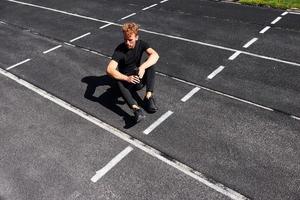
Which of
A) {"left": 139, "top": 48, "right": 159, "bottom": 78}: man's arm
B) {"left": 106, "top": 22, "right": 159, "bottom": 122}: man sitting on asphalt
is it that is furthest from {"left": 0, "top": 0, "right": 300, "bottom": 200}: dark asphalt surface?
{"left": 139, "top": 48, "right": 159, "bottom": 78}: man's arm

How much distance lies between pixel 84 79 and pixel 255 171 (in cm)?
593

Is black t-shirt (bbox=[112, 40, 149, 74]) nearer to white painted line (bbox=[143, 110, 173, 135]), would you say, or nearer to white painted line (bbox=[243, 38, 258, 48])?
white painted line (bbox=[143, 110, 173, 135])

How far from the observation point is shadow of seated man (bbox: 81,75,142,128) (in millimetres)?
8828

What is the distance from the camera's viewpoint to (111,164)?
7250 millimetres

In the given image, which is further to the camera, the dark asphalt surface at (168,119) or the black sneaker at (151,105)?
the black sneaker at (151,105)

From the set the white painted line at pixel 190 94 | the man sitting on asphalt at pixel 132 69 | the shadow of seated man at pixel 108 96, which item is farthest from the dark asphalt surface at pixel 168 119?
the man sitting on asphalt at pixel 132 69

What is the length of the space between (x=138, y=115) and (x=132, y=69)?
54.1 inches

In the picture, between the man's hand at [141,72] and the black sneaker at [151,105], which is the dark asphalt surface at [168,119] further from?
the man's hand at [141,72]

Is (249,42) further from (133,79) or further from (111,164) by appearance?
(111,164)

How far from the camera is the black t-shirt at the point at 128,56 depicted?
8.56m

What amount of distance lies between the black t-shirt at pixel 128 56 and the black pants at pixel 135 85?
1.21 feet

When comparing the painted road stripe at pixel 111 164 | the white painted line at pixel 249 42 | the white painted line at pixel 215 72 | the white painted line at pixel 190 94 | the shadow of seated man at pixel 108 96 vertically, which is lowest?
the painted road stripe at pixel 111 164

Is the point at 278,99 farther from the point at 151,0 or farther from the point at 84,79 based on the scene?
the point at 151,0

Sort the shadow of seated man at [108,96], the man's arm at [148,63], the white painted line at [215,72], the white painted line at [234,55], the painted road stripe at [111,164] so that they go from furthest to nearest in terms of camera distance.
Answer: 1. the white painted line at [234,55]
2. the white painted line at [215,72]
3. the shadow of seated man at [108,96]
4. the man's arm at [148,63]
5. the painted road stripe at [111,164]
